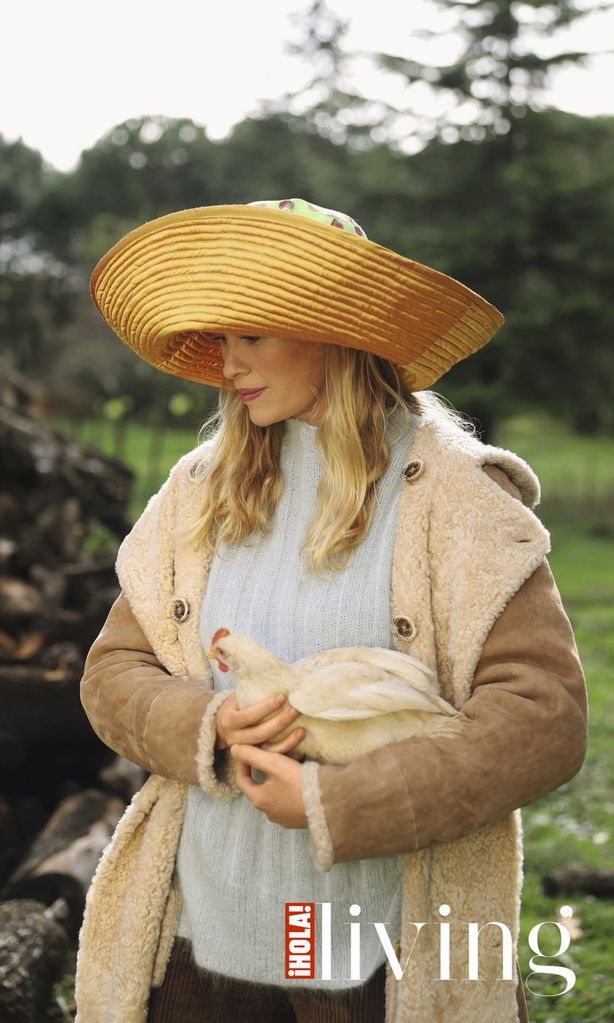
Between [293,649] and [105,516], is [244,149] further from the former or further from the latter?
[293,649]

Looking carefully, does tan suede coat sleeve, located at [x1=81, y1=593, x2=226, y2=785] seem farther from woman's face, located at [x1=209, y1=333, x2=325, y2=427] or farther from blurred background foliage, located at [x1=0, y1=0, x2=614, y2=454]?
blurred background foliage, located at [x1=0, y1=0, x2=614, y2=454]

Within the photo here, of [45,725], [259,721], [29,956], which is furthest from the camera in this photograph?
[45,725]

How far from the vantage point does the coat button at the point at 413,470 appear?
1.82 metres

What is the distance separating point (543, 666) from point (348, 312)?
72 centimetres

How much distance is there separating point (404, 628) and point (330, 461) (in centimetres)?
36

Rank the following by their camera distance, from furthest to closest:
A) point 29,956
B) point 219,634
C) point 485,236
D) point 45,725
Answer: point 485,236 < point 45,725 < point 29,956 < point 219,634

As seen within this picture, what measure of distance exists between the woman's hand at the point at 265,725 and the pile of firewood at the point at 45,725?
5.31 ft

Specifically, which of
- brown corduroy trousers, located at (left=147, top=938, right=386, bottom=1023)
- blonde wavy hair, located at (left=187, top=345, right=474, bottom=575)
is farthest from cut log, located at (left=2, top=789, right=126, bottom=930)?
blonde wavy hair, located at (left=187, top=345, right=474, bottom=575)

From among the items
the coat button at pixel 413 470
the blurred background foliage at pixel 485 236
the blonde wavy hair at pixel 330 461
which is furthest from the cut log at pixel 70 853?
the blurred background foliage at pixel 485 236

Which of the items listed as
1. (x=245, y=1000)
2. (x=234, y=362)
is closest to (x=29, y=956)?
(x=245, y=1000)

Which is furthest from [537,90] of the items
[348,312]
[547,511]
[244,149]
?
[348,312]

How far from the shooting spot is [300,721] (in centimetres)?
167

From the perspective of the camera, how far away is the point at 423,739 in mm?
1599

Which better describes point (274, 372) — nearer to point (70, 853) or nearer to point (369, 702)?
point (369, 702)
